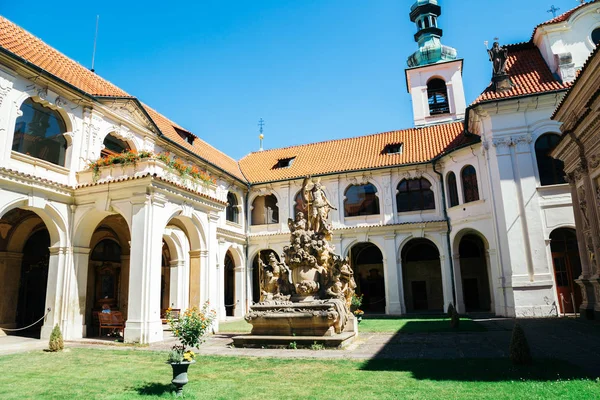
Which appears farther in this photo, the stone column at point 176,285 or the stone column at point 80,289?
the stone column at point 176,285

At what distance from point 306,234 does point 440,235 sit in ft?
44.1

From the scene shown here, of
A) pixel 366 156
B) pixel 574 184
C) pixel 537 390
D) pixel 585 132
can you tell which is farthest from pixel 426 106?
pixel 537 390

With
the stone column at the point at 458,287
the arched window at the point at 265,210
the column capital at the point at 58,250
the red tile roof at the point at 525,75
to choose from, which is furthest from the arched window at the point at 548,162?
the column capital at the point at 58,250

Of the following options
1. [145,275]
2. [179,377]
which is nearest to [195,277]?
[145,275]

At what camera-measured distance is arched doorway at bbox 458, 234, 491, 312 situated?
25844 mm

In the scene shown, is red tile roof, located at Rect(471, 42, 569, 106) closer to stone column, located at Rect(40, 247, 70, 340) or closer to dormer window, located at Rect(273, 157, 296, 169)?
dormer window, located at Rect(273, 157, 296, 169)

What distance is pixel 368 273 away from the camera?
28.5 metres

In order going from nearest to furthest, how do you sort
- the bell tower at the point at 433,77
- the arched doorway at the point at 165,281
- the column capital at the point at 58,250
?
the column capital at the point at 58,250 < the arched doorway at the point at 165,281 < the bell tower at the point at 433,77

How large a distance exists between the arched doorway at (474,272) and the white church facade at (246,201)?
3.6 inches

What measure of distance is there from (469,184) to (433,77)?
676 inches

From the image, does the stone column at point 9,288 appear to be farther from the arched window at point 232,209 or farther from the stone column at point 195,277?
the arched window at point 232,209

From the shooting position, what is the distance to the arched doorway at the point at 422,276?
26719 mm

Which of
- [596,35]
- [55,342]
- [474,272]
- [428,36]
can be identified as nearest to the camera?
[55,342]

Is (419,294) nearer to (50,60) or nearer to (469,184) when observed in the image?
(469,184)
